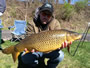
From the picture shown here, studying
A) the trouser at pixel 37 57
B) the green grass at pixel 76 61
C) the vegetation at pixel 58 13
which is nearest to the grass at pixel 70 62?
the green grass at pixel 76 61

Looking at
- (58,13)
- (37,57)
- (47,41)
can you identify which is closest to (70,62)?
(37,57)

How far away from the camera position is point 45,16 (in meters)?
2.38

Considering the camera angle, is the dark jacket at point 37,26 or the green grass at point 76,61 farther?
the green grass at point 76,61

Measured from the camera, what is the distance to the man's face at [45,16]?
236cm

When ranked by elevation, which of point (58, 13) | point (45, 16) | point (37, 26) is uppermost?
point (45, 16)

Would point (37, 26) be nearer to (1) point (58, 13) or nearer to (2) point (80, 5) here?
(1) point (58, 13)

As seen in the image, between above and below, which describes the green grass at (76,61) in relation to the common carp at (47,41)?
below

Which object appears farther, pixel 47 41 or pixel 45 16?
pixel 45 16

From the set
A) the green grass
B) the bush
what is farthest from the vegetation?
the green grass

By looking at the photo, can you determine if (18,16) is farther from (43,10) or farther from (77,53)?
(43,10)

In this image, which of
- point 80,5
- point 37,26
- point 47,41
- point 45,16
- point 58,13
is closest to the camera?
point 47,41

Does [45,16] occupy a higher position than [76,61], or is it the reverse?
[45,16]

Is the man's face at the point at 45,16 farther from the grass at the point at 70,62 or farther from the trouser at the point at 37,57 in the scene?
the grass at the point at 70,62

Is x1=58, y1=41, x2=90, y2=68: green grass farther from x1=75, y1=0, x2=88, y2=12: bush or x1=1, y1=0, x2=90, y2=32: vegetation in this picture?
x1=75, y1=0, x2=88, y2=12: bush
